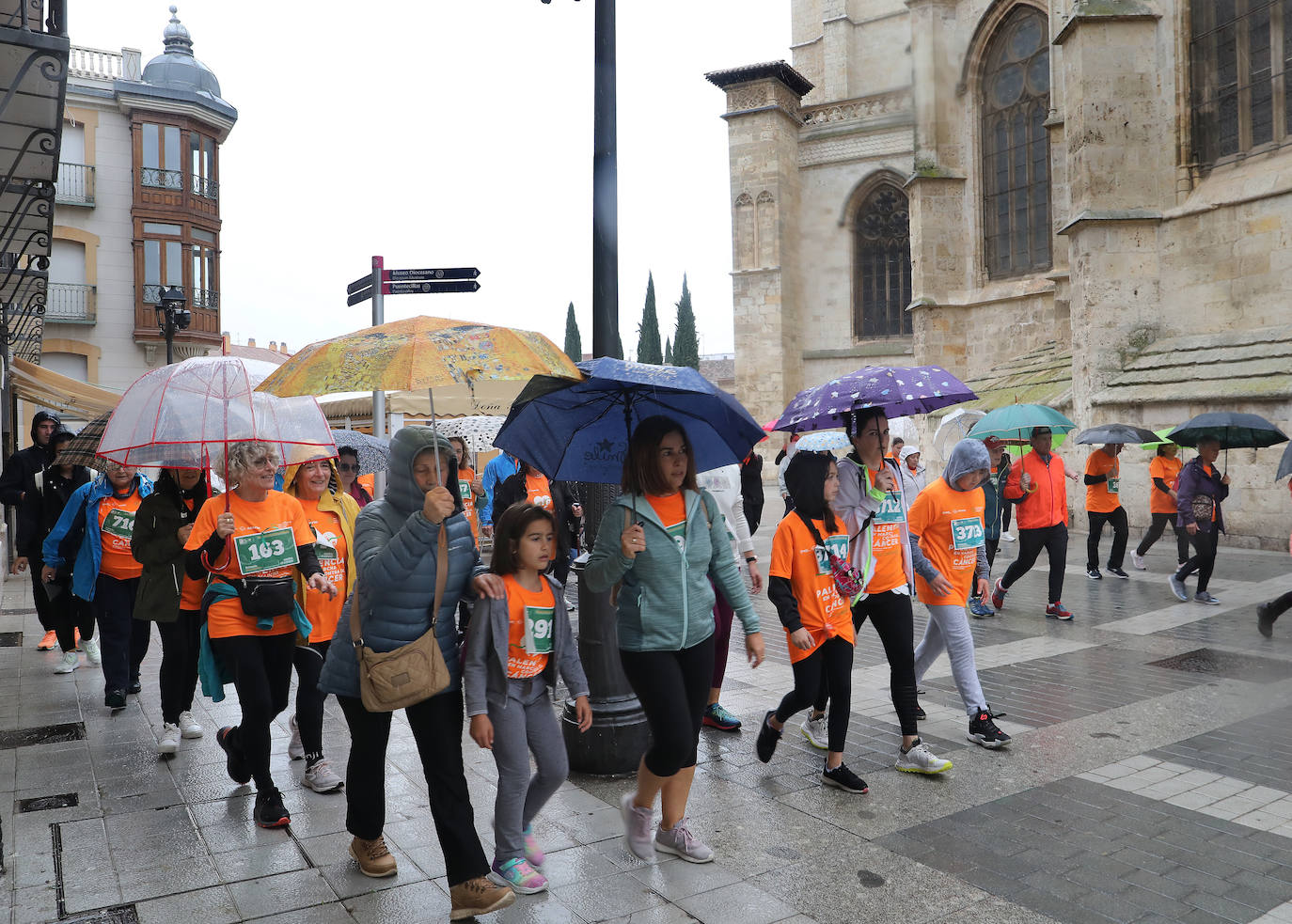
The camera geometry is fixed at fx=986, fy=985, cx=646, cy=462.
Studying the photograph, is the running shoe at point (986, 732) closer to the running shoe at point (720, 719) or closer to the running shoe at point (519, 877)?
the running shoe at point (720, 719)

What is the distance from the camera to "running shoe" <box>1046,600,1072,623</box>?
372 inches

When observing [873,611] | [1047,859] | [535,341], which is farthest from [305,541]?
[1047,859]

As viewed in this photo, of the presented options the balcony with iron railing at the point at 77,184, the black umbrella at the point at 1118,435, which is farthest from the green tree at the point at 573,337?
the black umbrella at the point at 1118,435

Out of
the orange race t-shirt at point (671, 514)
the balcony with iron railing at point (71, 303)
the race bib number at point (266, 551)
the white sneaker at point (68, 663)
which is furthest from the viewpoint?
the balcony with iron railing at point (71, 303)

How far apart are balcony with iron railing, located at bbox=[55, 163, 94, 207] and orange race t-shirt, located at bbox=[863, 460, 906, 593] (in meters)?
30.9

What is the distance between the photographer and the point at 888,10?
33.6m

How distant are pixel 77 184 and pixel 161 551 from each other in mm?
29158

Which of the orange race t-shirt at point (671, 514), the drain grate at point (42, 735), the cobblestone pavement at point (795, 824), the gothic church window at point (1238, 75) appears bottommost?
the cobblestone pavement at point (795, 824)

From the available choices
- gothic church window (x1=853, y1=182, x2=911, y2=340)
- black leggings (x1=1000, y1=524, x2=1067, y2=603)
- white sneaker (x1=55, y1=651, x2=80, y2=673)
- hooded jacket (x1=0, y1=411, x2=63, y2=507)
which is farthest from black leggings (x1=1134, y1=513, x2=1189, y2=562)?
gothic church window (x1=853, y1=182, x2=911, y2=340)

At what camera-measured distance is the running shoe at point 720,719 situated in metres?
5.93

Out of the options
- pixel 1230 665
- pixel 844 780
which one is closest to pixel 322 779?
pixel 844 780

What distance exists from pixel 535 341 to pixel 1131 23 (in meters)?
17.3

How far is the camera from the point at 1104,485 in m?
11.9

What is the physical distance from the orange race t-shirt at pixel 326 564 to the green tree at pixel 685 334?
2233 inches
